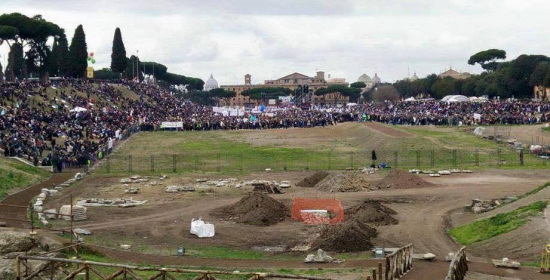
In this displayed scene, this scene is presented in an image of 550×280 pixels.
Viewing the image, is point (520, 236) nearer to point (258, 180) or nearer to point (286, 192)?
point (286, 192)

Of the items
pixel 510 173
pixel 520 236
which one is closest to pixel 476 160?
pixel 510 173

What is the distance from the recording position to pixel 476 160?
66.0 meters

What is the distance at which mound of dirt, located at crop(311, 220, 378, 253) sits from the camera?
1253 inches

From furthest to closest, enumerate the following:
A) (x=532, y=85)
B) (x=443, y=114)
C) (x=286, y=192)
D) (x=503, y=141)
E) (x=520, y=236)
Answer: (x=532, y=85), (x=443, y=114), (x=503, y=141), (x=286, y=192), (x=520, y=236)

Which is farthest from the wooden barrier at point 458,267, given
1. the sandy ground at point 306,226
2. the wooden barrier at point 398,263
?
the sandy ground at point 306,226

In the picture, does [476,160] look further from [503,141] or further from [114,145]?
[114,145]

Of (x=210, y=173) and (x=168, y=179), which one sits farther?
(x=210, y=173)

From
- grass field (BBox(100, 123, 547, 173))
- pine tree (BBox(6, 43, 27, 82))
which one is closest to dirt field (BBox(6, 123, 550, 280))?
grass field (BBox(100, 123, 547, 173))

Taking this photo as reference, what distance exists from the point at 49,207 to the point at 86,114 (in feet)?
160

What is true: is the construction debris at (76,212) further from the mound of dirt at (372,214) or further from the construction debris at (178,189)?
the mound of dirt at (372,214)

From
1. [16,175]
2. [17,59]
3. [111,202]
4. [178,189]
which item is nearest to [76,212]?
[111,202]

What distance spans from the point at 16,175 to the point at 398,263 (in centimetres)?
3590

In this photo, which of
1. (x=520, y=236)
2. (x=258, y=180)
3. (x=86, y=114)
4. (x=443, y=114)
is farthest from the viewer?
(x=443, y=114)

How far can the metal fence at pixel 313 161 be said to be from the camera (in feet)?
214
